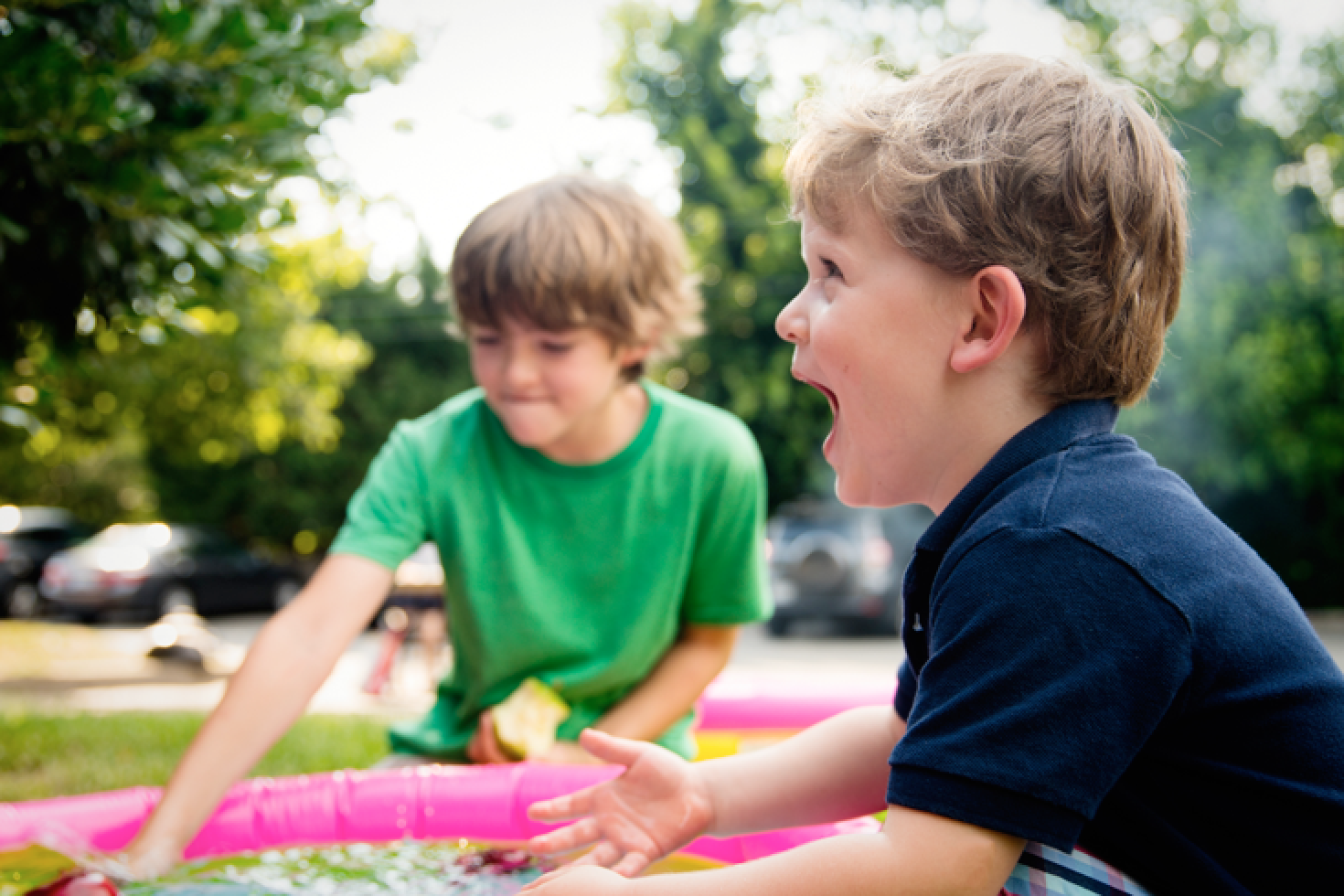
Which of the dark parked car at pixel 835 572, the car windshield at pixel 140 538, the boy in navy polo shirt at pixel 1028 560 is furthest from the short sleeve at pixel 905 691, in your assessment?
the car windshield at pixel 140 538

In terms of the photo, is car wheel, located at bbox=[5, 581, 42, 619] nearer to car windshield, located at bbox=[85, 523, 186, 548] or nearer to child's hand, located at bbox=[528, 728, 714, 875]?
car windshield, located at bbox=[85, 523, 186, 548]

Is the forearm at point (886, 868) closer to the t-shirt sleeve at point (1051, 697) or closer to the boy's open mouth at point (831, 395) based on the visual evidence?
the t-shirt sleeve at point (1051, 697)

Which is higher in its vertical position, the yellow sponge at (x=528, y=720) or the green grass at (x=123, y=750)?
the yellow sponge at (x=528, y=720)

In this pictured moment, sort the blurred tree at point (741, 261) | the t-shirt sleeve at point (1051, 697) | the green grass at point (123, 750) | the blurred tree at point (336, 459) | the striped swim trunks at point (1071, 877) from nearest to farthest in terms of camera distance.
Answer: the t-shirt sleeve at point (1051, 697) → the striped swim trunks at point (1071, 877) → the green grass at point (123, 750) → the blurred tree at point (741, 261) → the blurred tree at point (336, 459)

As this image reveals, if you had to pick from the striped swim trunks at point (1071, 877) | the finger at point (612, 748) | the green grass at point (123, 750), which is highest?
the finger at point (612, 748)

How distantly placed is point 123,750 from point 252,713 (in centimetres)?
335

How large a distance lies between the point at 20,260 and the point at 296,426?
387 inches

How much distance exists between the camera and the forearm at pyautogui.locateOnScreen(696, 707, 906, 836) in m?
1.43

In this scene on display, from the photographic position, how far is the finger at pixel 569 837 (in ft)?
4.72

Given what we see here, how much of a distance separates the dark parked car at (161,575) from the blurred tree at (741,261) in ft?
23.8

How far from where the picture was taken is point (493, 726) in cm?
224

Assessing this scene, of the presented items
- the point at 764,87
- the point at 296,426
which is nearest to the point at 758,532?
the point at 296,426

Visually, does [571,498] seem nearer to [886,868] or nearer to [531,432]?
[531,432]

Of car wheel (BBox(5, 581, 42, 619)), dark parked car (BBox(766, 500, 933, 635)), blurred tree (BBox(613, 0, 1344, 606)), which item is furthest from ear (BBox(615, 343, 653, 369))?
car wheel (BBox(5, 581, 42, 619))
